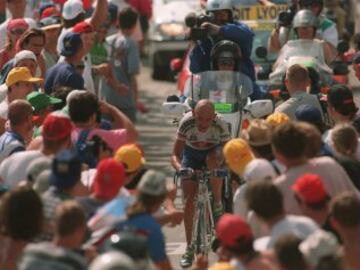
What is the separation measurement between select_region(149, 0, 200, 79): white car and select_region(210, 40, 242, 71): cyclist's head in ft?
51.4

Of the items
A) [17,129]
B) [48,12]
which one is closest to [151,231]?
[17,129]

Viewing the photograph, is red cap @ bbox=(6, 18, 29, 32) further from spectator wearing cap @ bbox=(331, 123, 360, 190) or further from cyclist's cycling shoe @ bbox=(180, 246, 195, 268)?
spectator wearing cap @ bbox=(331, 123, 360, 190)

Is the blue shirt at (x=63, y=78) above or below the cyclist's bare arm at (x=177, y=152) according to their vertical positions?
above

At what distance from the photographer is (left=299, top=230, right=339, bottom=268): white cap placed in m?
10.8

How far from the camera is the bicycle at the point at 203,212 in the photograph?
1683 centimetres

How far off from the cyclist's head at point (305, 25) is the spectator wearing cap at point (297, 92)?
14.0 ft

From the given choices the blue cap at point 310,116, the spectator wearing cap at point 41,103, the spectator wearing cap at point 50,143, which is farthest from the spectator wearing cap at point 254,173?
the spectator wearing cap at point 41,103

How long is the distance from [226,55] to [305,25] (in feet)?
10.4

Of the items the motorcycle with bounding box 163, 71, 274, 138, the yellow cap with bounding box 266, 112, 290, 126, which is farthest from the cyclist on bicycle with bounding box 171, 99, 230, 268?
the yellow cap with bounding box 266, 112, 290, 126

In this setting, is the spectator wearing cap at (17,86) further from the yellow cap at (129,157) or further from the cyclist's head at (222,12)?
the yellow cap at (129,157)

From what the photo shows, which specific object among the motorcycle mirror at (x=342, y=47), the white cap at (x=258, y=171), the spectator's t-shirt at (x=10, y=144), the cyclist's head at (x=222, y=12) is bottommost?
the motorcycle mirror at (x=342, y=47)

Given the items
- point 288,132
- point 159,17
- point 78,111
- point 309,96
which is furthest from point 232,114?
point 159,17

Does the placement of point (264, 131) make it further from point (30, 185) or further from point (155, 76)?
point (155, 76)

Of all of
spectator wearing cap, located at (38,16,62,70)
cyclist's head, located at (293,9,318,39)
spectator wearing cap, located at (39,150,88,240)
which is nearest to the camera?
spectator wearing cap, located at (39,150,88,240)
